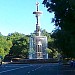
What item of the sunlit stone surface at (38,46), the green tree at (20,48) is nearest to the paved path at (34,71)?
the sunlit stone surface at (38,46)

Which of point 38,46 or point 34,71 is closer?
point 34,71

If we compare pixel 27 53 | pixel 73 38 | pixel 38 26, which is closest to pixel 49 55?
pixel 27 53

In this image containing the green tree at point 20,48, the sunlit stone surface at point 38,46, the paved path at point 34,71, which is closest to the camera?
the paved path at point 34,71

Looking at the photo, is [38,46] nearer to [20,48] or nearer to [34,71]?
[20,48]

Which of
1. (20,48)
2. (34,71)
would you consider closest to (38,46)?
(20,48)

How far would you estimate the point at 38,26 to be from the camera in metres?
133

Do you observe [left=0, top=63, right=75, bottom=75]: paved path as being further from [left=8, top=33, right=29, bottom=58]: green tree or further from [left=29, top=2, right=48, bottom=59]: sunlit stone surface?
[left=8, top=33, right=29, bottom=58]: green tree

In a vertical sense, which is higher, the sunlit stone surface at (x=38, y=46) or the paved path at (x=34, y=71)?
the sunlit stone surface at (x=38, y=46)

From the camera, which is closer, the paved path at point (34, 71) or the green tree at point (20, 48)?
the paved path at point (34, 71)

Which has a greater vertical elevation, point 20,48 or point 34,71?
point 20,48

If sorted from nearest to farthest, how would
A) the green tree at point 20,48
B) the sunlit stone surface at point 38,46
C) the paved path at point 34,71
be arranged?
the paved path at point 34,71 < the sunlit stone surface at point 38,46 < the green tree at point 20,48

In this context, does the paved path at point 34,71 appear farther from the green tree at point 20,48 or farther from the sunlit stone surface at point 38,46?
the green tree at point 20,48

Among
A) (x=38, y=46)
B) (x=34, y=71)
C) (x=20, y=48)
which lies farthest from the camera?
(x=20, y=48)

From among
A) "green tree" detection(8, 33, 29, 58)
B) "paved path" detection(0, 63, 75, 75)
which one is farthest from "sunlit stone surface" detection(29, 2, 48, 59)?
"paved path" detection(0, 63, 75, 75)
